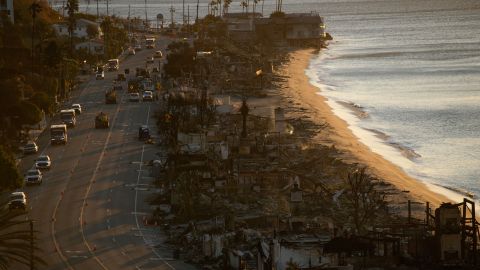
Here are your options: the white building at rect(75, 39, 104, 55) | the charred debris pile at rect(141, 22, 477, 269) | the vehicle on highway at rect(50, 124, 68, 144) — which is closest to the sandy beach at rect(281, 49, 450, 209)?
the charred debris pile at rect(141, 22, 477, 269)

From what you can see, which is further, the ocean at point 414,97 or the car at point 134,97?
the car at point 134,97

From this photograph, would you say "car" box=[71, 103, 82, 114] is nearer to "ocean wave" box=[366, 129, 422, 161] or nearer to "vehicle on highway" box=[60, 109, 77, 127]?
"vehicle on highway" box=[60, 109, 77, 127]

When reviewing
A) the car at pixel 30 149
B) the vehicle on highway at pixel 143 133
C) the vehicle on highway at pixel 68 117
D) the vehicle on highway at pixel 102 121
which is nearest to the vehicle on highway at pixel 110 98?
the vehicle on highway at pixel 68 117

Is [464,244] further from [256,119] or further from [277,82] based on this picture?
[277,82]

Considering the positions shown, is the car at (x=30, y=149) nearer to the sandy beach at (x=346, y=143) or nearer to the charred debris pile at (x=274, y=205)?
the charred debris pile at (x=274, y=205)

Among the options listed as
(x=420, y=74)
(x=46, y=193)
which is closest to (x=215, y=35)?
(x=420, y=74)
